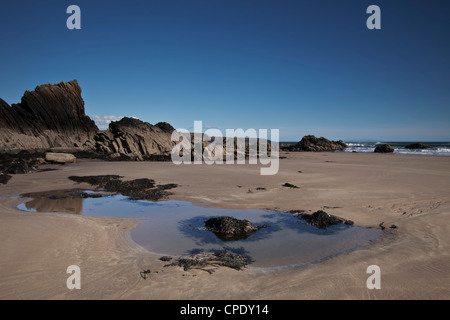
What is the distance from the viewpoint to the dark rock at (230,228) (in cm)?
607

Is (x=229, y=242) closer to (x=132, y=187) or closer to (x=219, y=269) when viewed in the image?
(x=219, y=269)

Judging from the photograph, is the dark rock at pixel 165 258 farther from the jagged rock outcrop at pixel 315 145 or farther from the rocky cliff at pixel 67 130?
the jagged rock outcrop at pixel 315 145

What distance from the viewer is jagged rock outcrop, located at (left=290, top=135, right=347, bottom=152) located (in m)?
49.7

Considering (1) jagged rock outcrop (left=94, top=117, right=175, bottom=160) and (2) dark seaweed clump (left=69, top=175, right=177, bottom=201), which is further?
(1) jagged rock outcrop (left=94, top=117, right=175, bottom=160)

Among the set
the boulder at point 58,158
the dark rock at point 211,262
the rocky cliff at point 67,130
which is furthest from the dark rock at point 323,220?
the boulder at point 58,158

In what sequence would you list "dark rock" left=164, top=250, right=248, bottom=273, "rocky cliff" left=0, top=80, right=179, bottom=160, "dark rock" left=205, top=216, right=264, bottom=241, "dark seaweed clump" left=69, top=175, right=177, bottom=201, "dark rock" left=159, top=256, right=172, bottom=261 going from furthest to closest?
"rocky cliff" left=0, top=80, right=179, bottom=160, "dark seaweed clump" left=69, top=175, right=177, bottom=201, "dark rock" left=205, top=216, right=264, bottom=241, "dark rock" left=159, top=256, right=172, bottom=261, "dark rock" left=164, top=250, right=248, bottom=273

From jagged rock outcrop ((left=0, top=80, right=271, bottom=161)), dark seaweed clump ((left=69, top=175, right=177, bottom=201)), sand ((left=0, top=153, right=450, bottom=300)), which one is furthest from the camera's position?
jagged rock outcrop ((left=0, top=80, right=271, bottom=161))

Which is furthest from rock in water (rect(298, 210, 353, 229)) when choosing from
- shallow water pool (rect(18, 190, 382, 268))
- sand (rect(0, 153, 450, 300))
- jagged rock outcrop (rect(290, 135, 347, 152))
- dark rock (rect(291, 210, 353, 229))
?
jagged rock outcrop (rect(290, 135, 347, 152))

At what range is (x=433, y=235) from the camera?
5750 millimetres

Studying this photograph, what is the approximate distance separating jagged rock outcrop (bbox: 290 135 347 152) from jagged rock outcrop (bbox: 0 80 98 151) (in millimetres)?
39944

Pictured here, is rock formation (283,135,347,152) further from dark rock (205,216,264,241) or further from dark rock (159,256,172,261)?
dark rock (159,256,172,261)

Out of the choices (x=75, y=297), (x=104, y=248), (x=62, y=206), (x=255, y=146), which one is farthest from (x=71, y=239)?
(x=255, y=146)

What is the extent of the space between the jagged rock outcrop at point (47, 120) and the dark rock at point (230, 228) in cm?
3380
